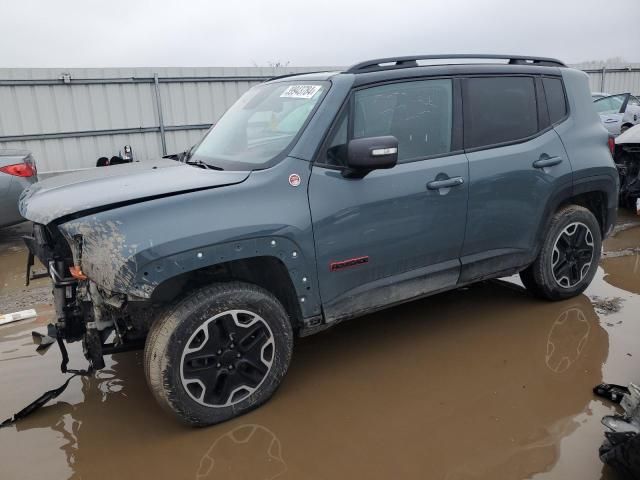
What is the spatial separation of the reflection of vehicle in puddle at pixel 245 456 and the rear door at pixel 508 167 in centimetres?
179

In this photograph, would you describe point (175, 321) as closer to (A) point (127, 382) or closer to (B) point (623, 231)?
(A) point (127, 382)

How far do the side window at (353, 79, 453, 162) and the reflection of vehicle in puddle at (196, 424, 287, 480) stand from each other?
1832 millimetres

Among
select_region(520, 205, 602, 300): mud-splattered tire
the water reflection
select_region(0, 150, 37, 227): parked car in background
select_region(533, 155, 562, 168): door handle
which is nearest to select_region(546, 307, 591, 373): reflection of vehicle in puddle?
the water reflection

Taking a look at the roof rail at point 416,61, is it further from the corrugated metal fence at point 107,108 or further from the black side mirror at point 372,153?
the corrugated metal fence at point 107,108

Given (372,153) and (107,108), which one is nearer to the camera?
(372,153)

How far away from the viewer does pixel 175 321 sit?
2.66m

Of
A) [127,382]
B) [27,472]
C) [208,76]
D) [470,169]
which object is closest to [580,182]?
[470,169]

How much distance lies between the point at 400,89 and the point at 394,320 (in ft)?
6.02

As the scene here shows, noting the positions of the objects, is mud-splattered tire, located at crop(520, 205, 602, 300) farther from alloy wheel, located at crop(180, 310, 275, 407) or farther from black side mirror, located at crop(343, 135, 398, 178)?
alloy wheel, located at crop(180, 310, 275, 407)

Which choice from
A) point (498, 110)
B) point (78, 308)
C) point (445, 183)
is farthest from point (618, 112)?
point (78, 308)

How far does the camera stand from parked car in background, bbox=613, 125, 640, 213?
7162mm

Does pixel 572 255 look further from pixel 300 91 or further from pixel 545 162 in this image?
pixel 300 91

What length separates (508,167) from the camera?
3.68m

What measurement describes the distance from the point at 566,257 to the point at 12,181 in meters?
6.47
